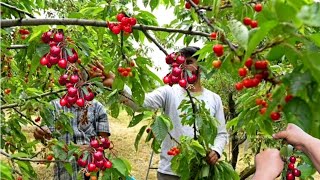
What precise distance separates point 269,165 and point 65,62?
1.01 metres

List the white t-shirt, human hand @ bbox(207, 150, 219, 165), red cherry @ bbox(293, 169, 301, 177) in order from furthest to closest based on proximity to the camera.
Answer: the white t-shirt
human hand @ bbox(207, 150, 219, 165)
red cherry @ bbox(293, 169, 301, 177)

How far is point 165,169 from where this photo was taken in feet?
10.9

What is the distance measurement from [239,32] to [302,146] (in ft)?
2.92

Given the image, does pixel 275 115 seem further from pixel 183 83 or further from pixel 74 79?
pixel 74 79

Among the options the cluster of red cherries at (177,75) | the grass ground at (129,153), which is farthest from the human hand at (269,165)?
the grass ground at (129,153)

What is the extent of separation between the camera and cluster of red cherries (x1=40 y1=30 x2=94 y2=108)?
5.81 feet

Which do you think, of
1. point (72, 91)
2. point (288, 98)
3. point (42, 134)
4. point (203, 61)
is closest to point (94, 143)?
point (72, 91)

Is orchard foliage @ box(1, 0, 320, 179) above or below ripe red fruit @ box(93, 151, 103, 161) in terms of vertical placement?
above

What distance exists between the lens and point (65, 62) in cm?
175

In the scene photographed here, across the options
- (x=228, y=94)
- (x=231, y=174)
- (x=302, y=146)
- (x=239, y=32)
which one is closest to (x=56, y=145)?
(x=231, y=174)

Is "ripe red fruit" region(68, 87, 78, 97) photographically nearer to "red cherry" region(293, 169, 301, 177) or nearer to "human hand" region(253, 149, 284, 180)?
"human hand" region(253, 149, 284, 180)

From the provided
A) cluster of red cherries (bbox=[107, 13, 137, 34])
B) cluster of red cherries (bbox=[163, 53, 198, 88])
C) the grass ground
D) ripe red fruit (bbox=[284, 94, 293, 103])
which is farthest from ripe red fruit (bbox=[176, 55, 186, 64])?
the grass ground

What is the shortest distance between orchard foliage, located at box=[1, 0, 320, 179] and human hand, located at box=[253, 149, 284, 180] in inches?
1.9

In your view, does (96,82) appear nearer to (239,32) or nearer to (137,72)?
(137,72)
